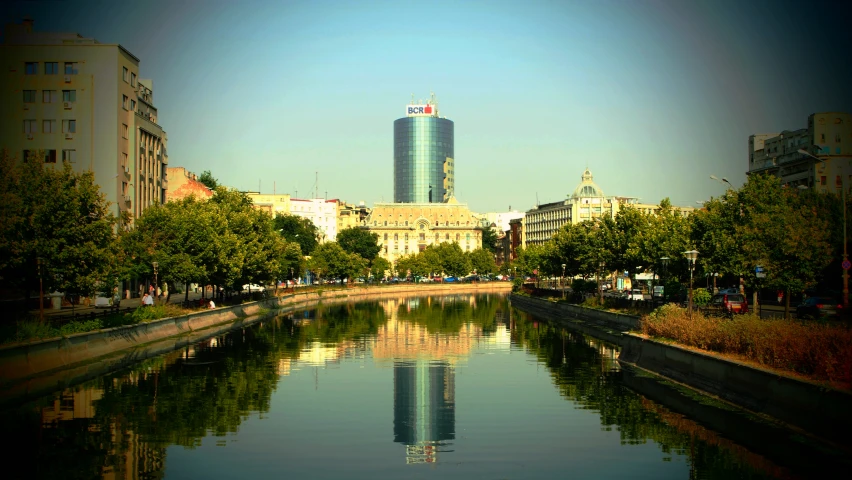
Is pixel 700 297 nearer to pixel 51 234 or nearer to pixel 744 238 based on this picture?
pixel 744 238

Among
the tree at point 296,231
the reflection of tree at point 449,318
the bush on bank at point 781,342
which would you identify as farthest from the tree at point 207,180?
the bush on bank at point 781,342

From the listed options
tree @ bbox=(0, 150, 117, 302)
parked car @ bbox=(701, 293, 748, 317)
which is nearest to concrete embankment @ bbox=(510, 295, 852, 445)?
parked car @ bbox=(701, 293, 748, 317)

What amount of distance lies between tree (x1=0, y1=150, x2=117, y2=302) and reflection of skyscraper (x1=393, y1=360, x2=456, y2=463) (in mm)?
17223

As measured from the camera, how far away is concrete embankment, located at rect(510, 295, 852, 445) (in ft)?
82.3

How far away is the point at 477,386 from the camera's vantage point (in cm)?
3981

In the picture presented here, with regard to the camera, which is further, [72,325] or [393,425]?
[72,325]

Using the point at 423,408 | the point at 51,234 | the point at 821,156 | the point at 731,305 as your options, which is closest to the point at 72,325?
the point at 51,234

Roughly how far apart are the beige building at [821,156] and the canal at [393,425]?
81.4 m

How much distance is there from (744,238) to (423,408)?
24.9 meters

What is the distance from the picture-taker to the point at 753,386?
99.4ft

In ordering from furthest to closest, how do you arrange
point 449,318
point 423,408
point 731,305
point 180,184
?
point 180,184 < point 449,318 < point 731,305 < point 423,408

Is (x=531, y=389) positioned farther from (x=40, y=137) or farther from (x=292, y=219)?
(x=292, y=219)

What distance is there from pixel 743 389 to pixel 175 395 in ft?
75.4

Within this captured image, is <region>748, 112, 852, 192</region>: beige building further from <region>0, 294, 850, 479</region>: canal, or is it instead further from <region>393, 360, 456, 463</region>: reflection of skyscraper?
<region>0, 294, 850, 479</region>: canal
